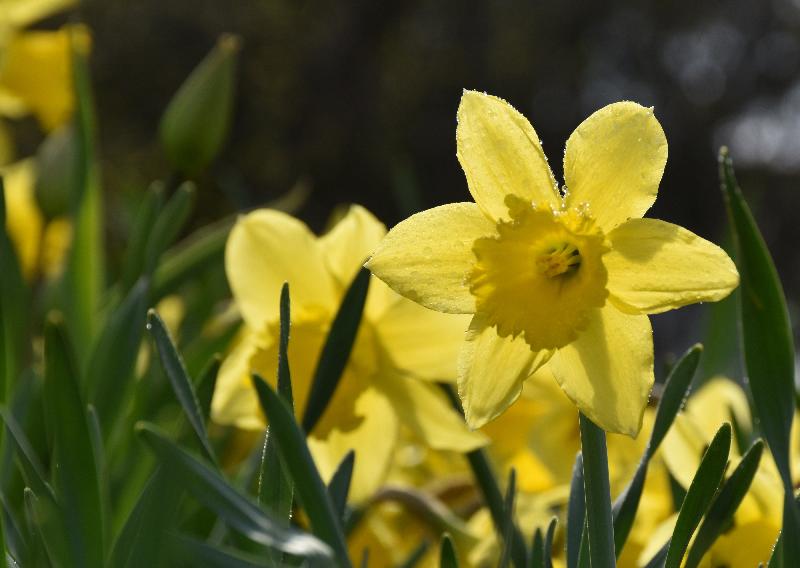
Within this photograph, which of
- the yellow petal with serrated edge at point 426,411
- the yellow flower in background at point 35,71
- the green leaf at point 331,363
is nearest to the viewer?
the green leaf at point 331,363

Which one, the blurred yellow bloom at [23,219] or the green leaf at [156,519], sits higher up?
the green leaf at [156,519]

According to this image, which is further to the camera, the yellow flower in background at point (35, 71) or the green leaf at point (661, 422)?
the yellow flower in background at point (35, 71)

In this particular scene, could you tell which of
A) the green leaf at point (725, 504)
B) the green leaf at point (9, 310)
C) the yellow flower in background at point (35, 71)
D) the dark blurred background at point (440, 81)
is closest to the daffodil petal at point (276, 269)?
the green leaf at point (9, 310)

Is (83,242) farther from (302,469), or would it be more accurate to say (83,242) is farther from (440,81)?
(440,81)

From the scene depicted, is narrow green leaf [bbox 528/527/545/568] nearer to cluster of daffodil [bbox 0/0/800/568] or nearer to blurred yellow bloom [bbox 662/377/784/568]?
cluster of daffodil [bbox 0/0/800/568]

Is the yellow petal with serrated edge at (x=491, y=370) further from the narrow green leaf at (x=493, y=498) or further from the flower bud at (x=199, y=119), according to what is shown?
the flower bud at (x=199, y=119)

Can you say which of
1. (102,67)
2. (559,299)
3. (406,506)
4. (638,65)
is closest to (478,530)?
(406,506)
